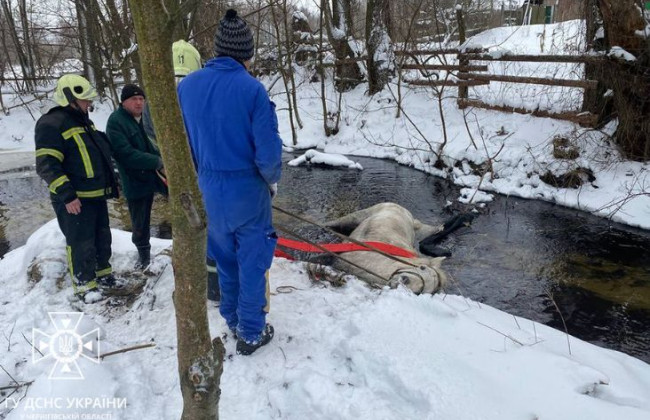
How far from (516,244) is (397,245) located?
211 centimetres

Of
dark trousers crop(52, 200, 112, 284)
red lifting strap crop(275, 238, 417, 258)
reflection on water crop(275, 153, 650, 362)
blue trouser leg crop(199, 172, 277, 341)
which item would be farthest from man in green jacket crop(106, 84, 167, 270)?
reflection on water crop(275, 153, 650, 362)

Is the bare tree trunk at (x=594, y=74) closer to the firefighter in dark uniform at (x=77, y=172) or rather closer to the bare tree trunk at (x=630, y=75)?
the bare tree trunk at (x=630, y=75)

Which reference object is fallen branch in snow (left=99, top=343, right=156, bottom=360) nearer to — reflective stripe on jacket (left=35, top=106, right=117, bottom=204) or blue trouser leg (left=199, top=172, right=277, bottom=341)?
blue trouser leg (left=199, top=172, right=277, bottom=341)

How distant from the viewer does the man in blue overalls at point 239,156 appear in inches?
96.3

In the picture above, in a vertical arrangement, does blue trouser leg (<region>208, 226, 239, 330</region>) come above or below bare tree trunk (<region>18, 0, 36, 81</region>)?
below

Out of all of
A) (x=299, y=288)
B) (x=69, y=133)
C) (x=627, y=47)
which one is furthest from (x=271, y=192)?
(x=627, y=47)

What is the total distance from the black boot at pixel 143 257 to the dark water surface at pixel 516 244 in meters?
2.31

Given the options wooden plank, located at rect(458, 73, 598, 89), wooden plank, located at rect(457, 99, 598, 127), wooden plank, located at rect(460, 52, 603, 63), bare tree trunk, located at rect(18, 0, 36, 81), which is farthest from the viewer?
bare tree trunk, located at rect(18, 0, 36, 81)

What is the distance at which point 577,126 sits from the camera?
28.2 ft

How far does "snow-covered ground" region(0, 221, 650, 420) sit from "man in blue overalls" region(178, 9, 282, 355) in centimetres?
39

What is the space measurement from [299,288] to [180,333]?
198 centimetres

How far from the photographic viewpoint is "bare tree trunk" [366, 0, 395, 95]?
42.4ft

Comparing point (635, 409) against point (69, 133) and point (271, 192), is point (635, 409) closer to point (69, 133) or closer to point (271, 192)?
point (271, 192)

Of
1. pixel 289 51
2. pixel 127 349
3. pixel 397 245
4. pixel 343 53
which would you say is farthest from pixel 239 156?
pixel 343 53
